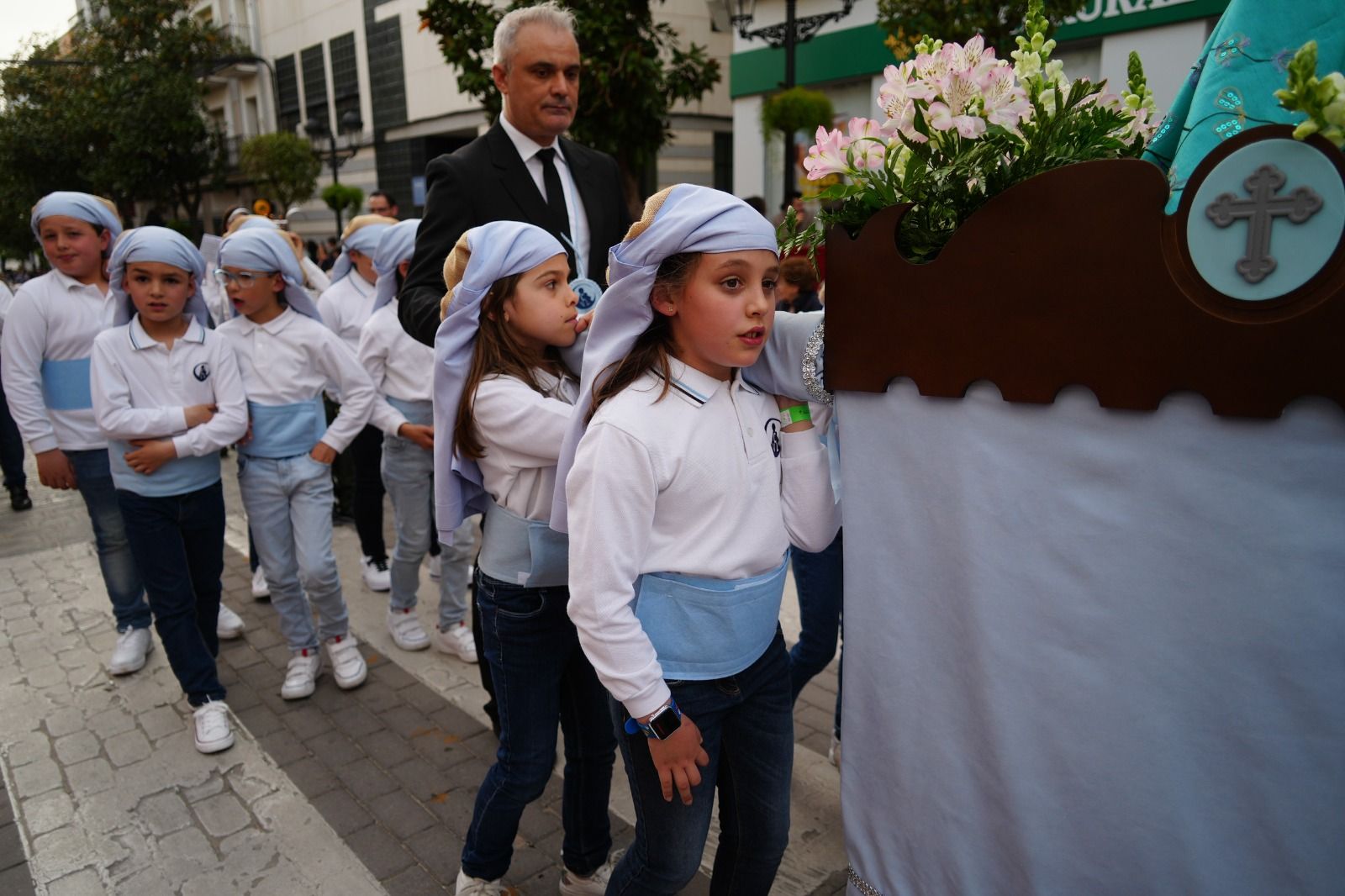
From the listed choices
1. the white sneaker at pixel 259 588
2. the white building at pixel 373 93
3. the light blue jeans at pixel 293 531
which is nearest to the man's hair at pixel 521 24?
the light blue jeans at pixel 293 531

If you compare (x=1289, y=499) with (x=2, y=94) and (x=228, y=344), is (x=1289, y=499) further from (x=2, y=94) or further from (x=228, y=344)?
(x=2, y=94)

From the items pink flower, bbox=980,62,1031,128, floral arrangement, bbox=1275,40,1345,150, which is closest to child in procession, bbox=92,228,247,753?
pink flower, bbox=980,62,1031,128

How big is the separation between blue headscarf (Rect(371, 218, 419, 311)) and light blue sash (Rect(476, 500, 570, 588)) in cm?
223

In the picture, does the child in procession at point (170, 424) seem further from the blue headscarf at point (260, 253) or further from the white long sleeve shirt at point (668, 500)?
the white long sleeve shirt at point (668, 500)

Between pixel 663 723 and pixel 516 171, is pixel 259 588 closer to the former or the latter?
pixel 516 171

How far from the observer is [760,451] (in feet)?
6.22

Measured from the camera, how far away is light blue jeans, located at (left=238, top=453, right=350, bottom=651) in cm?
375

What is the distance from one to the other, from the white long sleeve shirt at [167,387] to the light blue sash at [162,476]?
70 mm

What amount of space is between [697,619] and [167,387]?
105 inches

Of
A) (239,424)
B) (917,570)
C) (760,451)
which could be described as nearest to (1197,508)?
(917,570)

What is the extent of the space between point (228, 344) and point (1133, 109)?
10.9 feet

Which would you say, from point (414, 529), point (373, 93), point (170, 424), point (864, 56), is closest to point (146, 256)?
point (170, 424)

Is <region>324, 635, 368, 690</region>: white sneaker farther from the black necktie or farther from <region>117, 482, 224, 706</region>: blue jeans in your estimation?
the black necktie

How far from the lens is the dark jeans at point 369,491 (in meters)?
5.10
